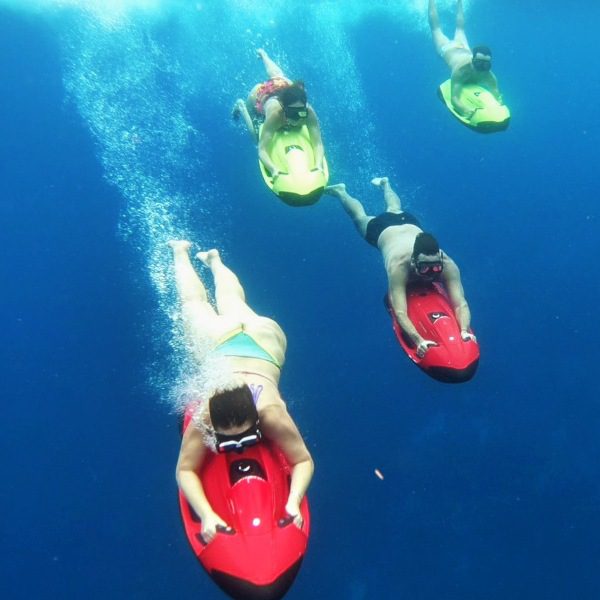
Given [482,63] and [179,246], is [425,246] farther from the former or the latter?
[482,63]

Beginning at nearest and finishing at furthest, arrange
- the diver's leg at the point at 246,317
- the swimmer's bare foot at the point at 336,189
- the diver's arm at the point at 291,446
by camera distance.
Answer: the diver's arm at the point at 291,446, the diver's leg at the point at 246,317, the swimmer's bare foot at the point at 336,189

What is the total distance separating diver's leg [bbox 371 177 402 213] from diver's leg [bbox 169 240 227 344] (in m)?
3.11

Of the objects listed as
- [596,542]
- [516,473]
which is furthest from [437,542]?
[596,542]

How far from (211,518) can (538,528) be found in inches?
258

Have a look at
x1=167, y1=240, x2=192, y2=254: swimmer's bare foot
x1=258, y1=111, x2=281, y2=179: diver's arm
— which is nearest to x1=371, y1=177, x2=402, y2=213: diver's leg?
x1=258, y1=111, x2=281, y2=179: diver's arm

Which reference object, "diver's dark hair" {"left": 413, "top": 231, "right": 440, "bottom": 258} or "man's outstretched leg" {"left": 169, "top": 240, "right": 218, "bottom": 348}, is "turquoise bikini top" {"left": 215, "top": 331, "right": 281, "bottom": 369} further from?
"diver's dark hair" {"left": 413, "top": 231, "right": 440, "bottom": 258}

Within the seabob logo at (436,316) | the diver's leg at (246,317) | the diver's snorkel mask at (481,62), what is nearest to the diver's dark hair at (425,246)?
the seabob logo at (436,316)

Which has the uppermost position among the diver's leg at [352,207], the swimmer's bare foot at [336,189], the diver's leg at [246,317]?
the swimmer's bare foot at [336,189]

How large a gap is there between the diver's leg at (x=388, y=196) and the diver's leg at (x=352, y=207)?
0.39 meters

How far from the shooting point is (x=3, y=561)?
726 cm

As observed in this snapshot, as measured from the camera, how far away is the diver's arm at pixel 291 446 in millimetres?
4461

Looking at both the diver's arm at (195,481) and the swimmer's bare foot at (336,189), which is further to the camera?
the swimmer's bare foot at (336,189)

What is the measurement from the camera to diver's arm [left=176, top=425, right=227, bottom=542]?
13.9 ft

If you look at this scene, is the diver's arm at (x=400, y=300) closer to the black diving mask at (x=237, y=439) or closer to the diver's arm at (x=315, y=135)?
the diver's arm at (x=315, y=135)
